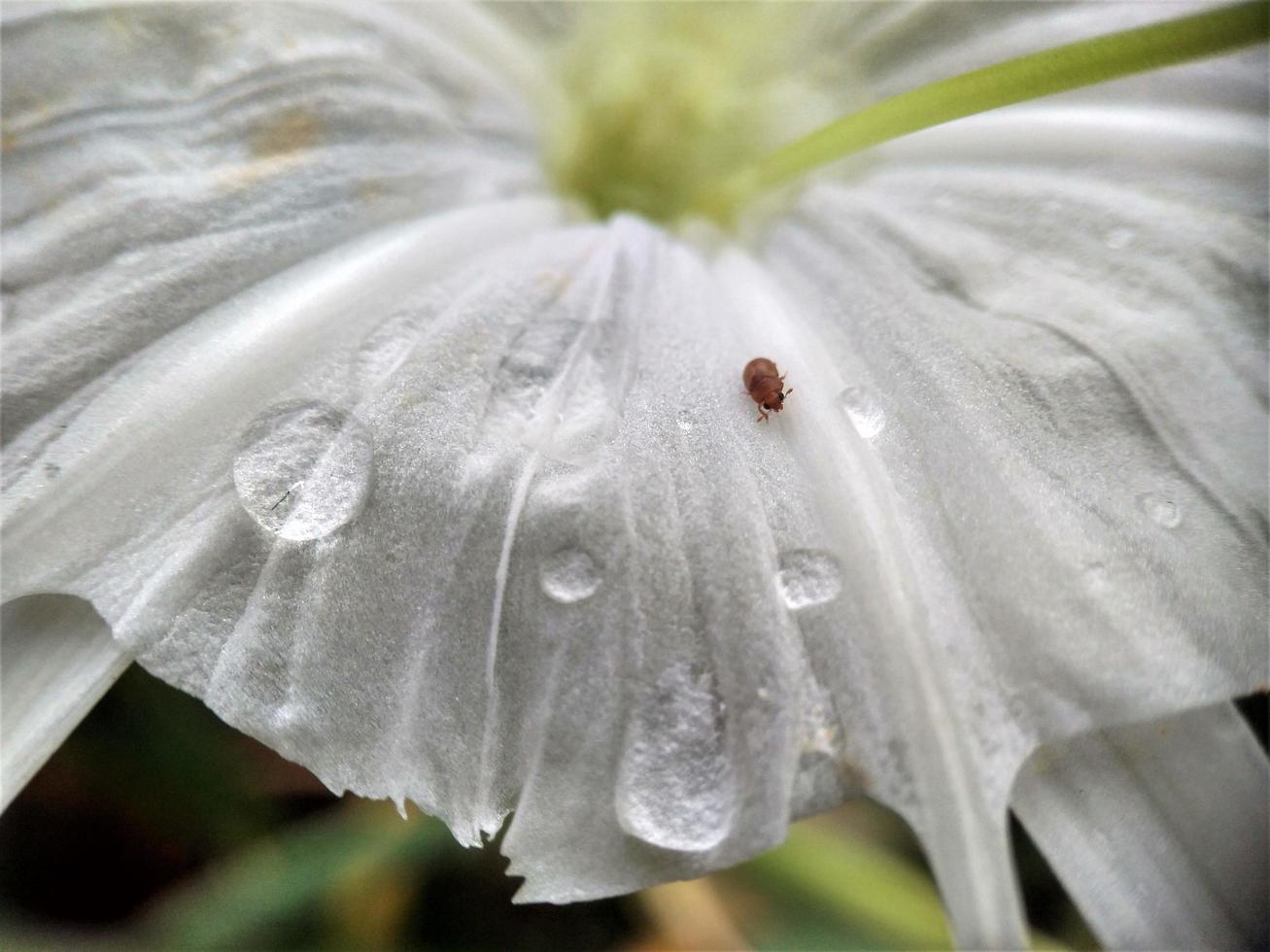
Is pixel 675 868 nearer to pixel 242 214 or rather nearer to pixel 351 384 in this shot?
pixel 351 384

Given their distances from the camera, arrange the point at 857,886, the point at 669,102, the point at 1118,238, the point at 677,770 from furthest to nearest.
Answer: the point at 857,886 → the point at 669,102 → the point at 1118,238 → the point at 677,770

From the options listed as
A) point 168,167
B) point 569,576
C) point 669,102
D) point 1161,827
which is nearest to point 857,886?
point 1161,827

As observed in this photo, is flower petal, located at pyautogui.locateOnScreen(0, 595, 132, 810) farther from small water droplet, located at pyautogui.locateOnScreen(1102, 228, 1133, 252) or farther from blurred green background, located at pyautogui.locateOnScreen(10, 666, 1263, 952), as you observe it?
small water droplet, located at pyautogui.locateOnScreen(1102, 228, 1133, 252)

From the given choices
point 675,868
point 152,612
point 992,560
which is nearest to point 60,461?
point 152,612

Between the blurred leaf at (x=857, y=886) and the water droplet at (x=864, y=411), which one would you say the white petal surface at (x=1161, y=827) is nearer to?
the water droplet at (x=864, y=411)

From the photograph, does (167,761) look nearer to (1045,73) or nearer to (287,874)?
(287,874)

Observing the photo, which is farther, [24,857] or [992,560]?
[24,857]
